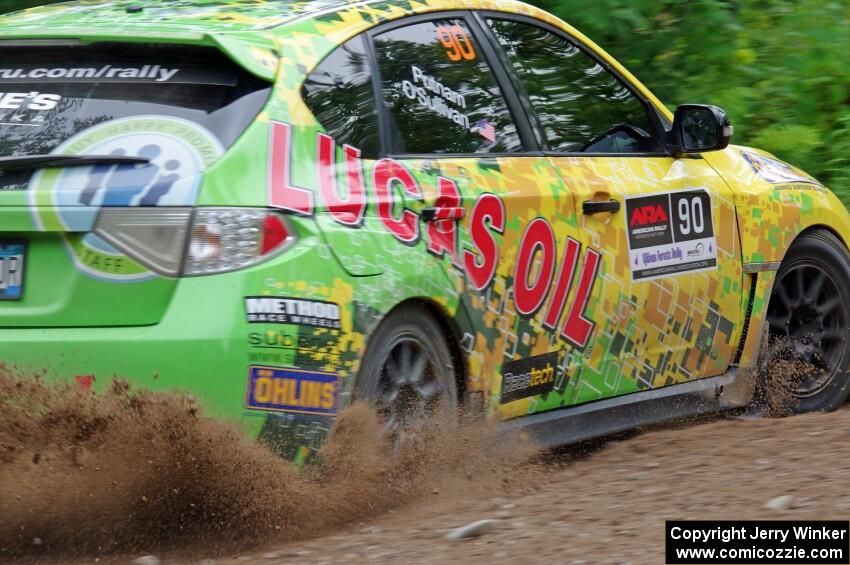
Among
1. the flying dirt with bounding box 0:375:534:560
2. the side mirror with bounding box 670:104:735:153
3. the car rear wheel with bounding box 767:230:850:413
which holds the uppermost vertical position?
the side mirror with bounding box 670:104:735:153

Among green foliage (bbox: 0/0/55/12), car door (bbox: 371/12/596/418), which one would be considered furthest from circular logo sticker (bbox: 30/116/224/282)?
green foliage (bbox: 0/0/55/12)

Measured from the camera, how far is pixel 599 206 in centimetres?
536

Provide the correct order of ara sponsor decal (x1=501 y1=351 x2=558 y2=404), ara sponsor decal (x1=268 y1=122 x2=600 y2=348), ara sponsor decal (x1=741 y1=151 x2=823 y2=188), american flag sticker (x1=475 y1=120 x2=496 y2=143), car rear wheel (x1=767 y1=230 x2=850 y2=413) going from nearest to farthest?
ara sponsor decal (x1=268 y1=122 x2=600 y2=348)
ara sponsor decal (x1=501 y1=351 x2=558 y2=404)
american flag sticker (x1=475 y1=120 x2=496 y2=143)
ara sponsor decal (x1=741 y1=151 x2=823 y2=188)
car rear wheel (x1=767 y1=230 x2=850 y2=413)

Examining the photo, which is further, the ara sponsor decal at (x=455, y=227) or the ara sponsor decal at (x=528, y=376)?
the ara sponsor decal at (x=528, y=376)

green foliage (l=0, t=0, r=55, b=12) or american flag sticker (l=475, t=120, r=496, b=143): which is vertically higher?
green foliage (l=0, t=0, r=55, b=12)

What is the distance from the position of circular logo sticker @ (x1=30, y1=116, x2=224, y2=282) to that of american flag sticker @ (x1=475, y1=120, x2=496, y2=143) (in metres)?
1.32

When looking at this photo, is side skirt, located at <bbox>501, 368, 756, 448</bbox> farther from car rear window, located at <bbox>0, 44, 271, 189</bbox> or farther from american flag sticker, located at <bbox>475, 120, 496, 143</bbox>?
car rear window, located at <bbox>0, 44, 271, 189</bbox>

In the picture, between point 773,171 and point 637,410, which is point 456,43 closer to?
point 637,410

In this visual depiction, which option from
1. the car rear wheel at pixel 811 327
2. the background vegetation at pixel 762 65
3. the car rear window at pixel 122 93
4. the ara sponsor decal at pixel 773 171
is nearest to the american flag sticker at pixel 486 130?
the car rear window at pixel 122 93

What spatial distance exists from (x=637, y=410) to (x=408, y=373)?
150 centimetres

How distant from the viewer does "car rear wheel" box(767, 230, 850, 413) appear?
6.45 meters

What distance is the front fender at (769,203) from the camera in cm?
609

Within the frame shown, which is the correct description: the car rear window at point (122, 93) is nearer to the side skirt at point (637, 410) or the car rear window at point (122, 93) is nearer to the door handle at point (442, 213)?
the door handle at point (442, 213)

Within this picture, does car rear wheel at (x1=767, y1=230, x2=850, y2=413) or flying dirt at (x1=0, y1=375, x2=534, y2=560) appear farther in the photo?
car rear wheel at (x1=767, y1=230, x2=850, y2=413)
